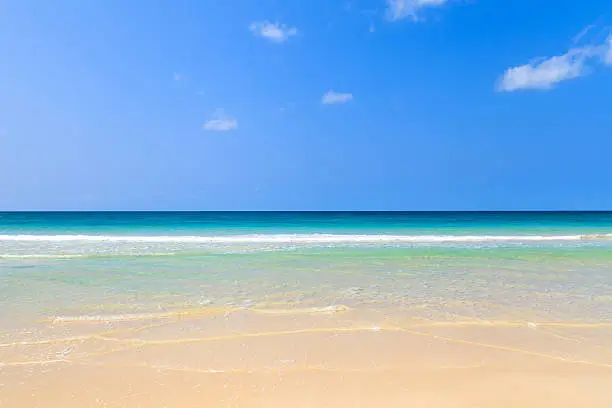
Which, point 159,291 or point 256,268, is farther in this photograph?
point 256,268

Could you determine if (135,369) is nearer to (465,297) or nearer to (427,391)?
(427,391)

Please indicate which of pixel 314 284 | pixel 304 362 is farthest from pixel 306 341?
pixel 314 284

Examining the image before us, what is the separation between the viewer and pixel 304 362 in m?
3.91

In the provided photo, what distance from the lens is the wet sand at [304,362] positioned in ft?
10.5

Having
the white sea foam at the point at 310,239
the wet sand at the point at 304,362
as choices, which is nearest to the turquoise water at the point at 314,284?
the wet sand at the point at 304,362

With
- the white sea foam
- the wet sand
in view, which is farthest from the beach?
the white sea foam

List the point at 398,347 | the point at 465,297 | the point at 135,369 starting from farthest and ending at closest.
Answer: the point at 465,297
the point at 398,347
the point at 135,369

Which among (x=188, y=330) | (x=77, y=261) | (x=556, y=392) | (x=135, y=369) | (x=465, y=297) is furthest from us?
(x=77, y=261)

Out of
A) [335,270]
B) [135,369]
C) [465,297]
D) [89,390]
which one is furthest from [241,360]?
[335,270]

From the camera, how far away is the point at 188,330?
492 centimetres

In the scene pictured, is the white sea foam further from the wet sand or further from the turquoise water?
the wet sand

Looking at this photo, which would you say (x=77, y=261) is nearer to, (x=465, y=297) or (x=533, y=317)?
(x=465, y=297)

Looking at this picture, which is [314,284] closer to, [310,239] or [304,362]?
[304,362]

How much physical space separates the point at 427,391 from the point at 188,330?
3120mm
